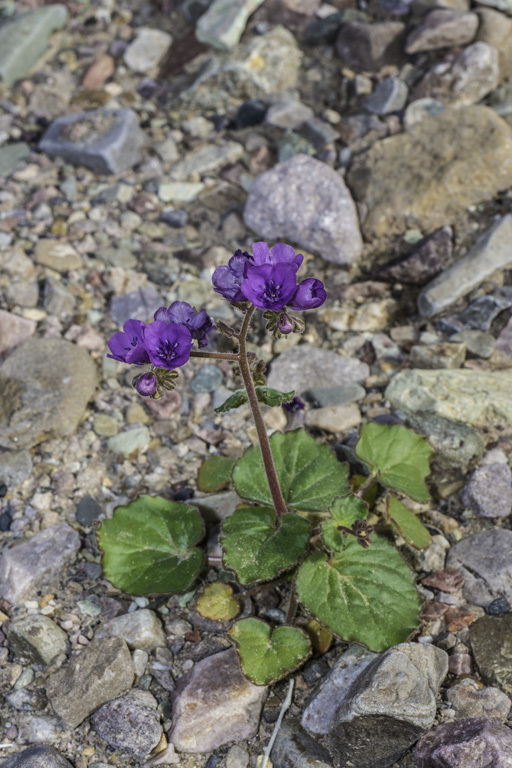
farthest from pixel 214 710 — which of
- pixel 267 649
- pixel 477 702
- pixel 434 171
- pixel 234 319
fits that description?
pixel 434 171

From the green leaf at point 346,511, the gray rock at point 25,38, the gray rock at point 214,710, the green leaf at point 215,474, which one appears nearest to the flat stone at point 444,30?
the gray rock at point 25,38

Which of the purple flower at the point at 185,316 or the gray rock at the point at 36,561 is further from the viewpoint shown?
the gray rock at the point at 36,561

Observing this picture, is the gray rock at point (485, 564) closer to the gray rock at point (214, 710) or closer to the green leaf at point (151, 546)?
the gray rock at point (214, 710)

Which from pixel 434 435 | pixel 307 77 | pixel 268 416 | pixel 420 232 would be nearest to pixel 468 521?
pixel 434 435

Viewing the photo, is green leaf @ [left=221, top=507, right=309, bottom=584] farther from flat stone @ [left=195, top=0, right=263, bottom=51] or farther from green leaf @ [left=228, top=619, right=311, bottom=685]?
flat stone @ [left=195, top=0, right=263, bottom=51]

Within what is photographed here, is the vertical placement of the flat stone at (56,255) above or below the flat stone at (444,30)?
below

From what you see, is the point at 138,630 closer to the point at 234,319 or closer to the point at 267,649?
the point at 267,649

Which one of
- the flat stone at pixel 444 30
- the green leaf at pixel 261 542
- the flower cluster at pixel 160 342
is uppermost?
the flower cluster at pixel 160 342
